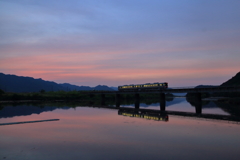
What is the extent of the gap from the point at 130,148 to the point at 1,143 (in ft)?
42.5

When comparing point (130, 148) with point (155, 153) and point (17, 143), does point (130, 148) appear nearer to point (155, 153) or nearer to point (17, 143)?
point (155, 153)

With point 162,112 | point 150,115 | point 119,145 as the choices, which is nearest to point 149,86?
point 162,112

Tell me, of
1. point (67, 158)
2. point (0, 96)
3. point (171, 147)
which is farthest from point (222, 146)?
point (0, 96)

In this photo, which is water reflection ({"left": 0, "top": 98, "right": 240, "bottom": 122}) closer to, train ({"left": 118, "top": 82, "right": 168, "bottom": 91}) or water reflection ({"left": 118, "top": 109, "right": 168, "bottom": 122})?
water reflection ({"left": 118, "top": 109, "right": 168, "bottom": 122})

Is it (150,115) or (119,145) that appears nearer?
(119,145)

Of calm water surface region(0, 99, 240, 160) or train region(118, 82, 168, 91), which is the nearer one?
calm water surface region(0, 99, 240, 160)

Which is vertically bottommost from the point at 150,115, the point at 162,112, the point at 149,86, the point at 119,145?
the point at 119,145

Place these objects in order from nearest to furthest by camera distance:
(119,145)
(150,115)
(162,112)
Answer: (119,145), (150,115), (162,112)

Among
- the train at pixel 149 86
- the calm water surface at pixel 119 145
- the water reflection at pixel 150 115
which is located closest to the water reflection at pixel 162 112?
the water reflection at pixel 150 115

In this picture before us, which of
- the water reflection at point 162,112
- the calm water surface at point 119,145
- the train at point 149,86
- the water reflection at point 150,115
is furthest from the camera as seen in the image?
the train at point 149,86

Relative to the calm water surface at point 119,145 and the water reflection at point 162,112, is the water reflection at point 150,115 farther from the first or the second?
the calm water surface at point 119,145

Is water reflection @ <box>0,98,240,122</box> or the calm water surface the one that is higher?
water reflection @ <box>0,98,240,122</box>

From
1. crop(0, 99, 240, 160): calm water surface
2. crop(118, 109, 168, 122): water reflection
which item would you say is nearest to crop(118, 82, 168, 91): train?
crop(118, 109, 168, 122): water reflection

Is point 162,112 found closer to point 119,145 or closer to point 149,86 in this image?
point 119,145
